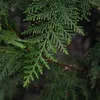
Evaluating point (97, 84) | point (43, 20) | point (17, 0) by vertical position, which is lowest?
point (97, 84)

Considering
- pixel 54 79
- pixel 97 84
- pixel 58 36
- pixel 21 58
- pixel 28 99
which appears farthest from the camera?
pixel 28 99

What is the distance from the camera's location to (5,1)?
4.30ft

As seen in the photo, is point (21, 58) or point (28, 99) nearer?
point (21, 58)

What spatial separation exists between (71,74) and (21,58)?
46cm

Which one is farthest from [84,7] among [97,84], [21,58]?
[97,84]

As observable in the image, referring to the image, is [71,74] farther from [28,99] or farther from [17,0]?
[28,99]

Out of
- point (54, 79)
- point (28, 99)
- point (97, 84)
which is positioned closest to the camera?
point (54, 79)

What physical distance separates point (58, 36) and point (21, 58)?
0.77 feet

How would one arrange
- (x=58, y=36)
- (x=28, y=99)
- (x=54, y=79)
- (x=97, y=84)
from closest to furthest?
(x=58, y=36) < (x=54, y=79) < (x=97, y=84) < (x=28, y=99)

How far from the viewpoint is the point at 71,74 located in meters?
1.47

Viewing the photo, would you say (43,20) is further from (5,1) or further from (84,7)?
(5,1)

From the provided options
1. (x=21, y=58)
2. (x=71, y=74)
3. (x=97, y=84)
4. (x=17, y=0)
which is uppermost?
(x=17, y=0)

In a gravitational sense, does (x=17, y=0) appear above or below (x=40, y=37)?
above

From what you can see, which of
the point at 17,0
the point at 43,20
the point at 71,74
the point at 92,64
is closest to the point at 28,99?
the point at 71,74
